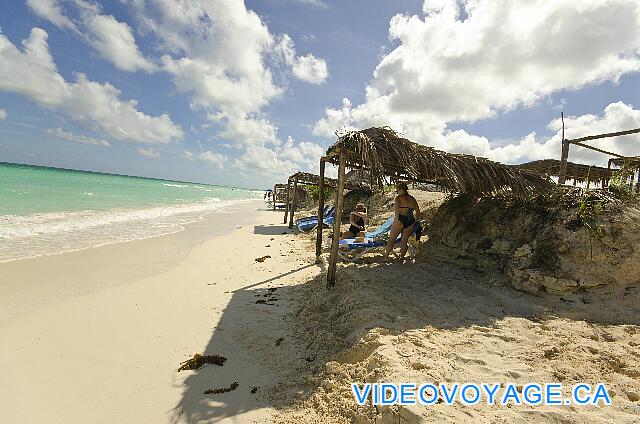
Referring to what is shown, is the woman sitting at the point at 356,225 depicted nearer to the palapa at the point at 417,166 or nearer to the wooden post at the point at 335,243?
the palapa at the point at 417,166

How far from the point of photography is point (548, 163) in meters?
10.0

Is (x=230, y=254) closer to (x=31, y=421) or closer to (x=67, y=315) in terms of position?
(x=67, y=315)

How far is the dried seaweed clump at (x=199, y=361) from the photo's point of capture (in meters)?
3.03

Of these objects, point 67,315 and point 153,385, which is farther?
point 67,315

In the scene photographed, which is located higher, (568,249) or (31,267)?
(568,249)

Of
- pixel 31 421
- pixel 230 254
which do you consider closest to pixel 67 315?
pixel 31 421

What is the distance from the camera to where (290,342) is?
3.58 metres

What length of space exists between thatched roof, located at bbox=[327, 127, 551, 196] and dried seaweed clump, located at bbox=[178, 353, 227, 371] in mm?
3197

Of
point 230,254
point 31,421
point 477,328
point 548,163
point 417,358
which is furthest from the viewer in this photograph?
point 548,163

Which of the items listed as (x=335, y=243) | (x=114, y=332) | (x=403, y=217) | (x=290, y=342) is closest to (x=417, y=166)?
(x=403, y=217)

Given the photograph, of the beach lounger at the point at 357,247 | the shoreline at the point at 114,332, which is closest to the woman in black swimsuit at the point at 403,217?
the beach lounger at the point at 357,247

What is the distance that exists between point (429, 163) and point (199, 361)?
4320 millimetres

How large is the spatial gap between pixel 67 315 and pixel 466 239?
6.67 meters

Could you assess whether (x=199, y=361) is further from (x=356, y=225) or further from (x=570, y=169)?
(x=570, y=169)
